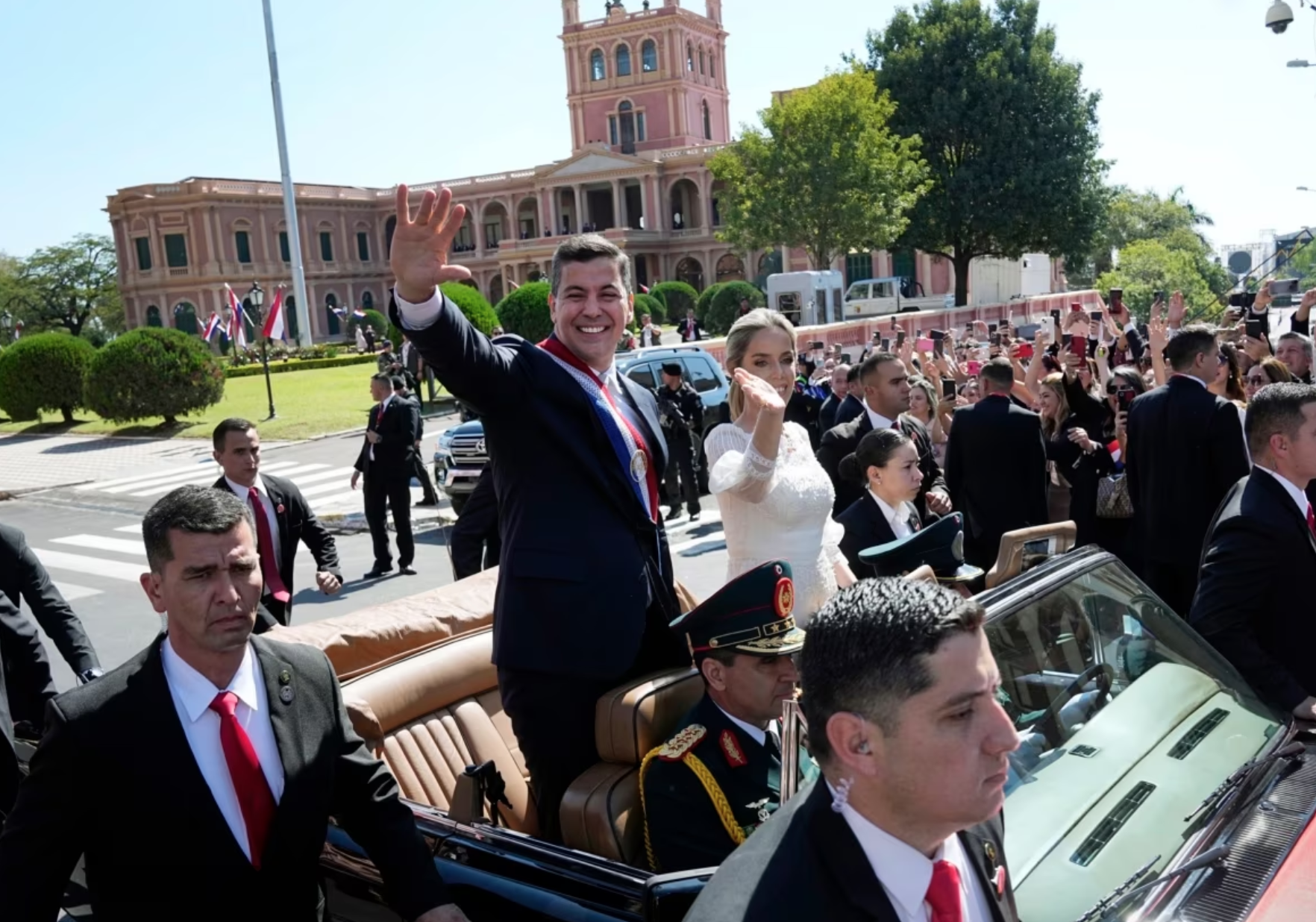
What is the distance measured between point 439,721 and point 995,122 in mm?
44774

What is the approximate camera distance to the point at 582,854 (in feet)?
9.21

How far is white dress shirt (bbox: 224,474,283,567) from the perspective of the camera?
6.36m

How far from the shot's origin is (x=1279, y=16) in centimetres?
1412

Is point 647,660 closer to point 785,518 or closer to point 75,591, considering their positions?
point 785,518

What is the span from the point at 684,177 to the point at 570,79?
20365 mm

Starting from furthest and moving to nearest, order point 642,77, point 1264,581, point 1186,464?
point 642,77, point 1186,464, point 1264,581

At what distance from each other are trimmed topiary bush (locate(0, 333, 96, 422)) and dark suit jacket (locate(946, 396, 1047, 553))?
26.7 m

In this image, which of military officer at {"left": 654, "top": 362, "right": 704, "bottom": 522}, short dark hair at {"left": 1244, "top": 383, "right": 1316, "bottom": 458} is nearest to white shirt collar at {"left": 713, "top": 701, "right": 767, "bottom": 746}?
short dark hair at {"left": 1244, "top": 383, "right": 1316, "bottom": 458}

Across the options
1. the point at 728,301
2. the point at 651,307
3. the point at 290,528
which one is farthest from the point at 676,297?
the point at 290,528

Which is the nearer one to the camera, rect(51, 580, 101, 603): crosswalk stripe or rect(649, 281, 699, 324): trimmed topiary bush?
rect(51, 580, 101, 603): crosswalk stripe

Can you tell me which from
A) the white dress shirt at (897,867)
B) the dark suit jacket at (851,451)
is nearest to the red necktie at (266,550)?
the dark suit jacket at (851,451)

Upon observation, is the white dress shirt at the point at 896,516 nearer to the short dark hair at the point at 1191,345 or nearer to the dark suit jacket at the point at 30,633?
the short dark hair at the point at 1191,345

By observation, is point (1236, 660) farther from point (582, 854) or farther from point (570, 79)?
point (570, 79)

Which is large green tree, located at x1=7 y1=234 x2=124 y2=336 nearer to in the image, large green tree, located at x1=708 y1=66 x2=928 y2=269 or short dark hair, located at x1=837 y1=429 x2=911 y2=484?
large green tree, located at x1=708 y1=66 x2=928 y2=269
